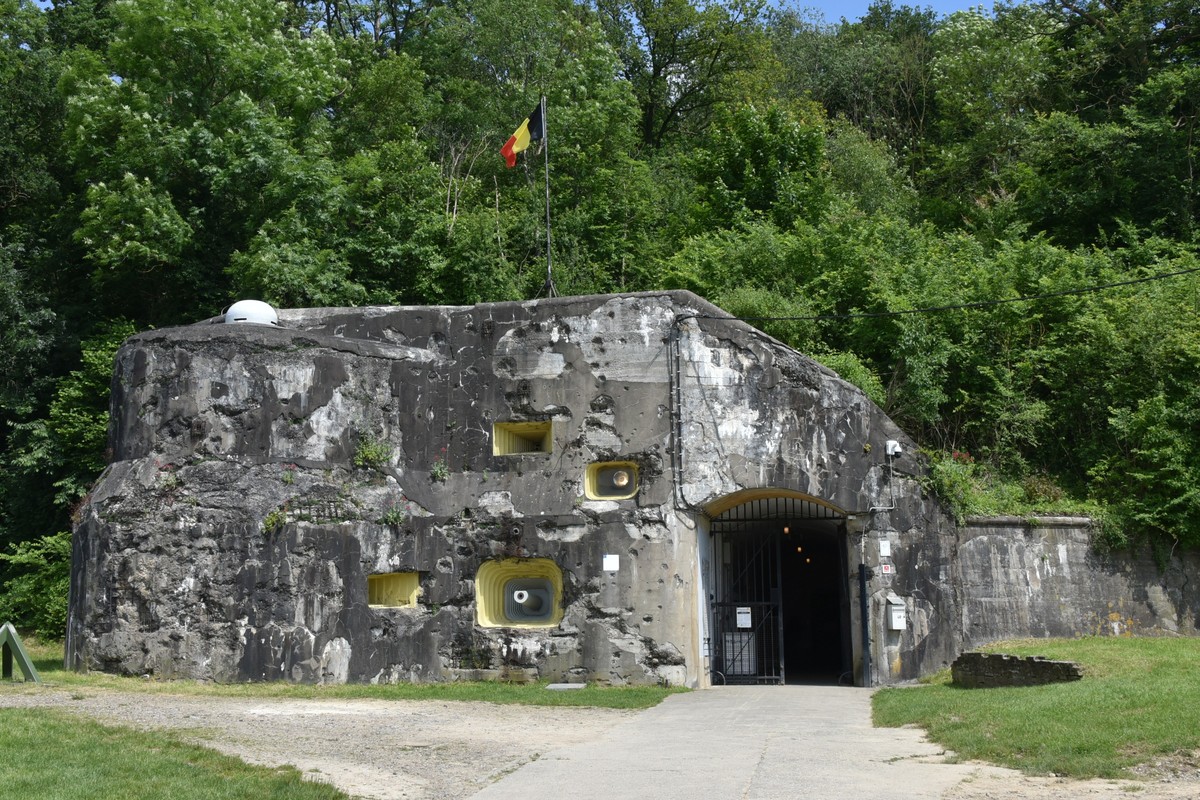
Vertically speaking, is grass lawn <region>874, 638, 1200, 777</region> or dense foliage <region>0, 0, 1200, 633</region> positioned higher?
dense foliage <region>0, 0, 1200, 633</region>

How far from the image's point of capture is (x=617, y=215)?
33562 millimetres

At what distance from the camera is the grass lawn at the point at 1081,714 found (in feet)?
33.6

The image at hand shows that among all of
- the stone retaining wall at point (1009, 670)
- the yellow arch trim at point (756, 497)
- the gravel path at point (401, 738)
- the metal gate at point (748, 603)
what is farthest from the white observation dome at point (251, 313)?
the stone retaining wall at point (1009, 670)

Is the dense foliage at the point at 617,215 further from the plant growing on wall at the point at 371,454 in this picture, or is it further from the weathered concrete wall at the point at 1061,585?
the plant growing on wall at the point at 371,454

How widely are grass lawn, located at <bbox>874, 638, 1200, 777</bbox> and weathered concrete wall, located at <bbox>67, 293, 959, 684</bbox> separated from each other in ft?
12.3

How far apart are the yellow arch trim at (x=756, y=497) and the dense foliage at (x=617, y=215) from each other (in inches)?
89.1

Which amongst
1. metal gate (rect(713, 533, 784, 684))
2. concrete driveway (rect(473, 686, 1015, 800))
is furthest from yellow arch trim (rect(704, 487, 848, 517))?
concrete driveway (rect(473, 686, 1015, 800))

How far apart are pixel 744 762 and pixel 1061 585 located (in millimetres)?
10717

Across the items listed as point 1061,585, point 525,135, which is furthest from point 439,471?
point 1061,585

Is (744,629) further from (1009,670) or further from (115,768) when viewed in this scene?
(115,768)

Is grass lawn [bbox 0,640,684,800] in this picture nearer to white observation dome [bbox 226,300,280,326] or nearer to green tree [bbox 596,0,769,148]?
white observation dome [bbox 226,300,280,326]

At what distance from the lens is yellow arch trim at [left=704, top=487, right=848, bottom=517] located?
18859 millimetres

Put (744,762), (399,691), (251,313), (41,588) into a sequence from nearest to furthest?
1. (744,762)
2. (399,691)
3. (251,313)
4. (41,588)

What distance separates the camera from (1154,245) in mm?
26016
